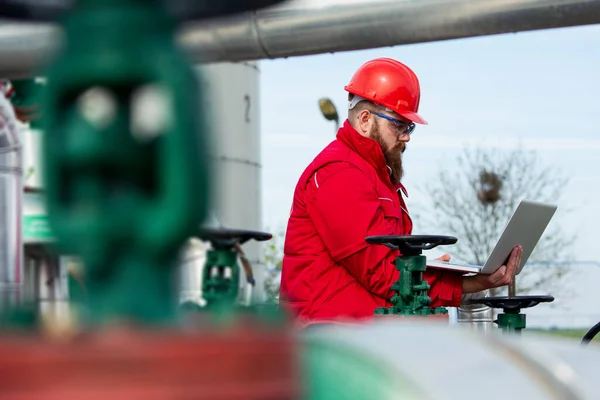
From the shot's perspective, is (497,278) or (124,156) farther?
(497,278)

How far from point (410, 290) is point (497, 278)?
48 centimetres

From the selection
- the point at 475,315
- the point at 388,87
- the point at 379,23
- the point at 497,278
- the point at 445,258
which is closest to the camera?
the point at 497,278

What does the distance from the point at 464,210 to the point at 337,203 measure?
20.3 m

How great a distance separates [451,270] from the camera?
3951 millimetres

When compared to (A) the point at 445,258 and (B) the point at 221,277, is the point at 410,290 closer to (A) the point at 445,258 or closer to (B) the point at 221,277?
(A) the point at 445,258

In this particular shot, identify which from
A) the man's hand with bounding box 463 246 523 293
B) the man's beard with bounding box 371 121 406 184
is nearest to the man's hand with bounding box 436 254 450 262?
the man's hand with bounding box 463 246 523 293

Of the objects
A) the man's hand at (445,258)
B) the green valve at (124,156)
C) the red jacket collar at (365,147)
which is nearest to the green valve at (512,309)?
the man's hand at (445,258)

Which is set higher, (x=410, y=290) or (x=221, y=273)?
(x=221, y=273)

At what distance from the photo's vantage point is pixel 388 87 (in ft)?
14.0

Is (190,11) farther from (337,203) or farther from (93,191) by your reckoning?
(337,203)

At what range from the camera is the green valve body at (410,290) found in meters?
3.64

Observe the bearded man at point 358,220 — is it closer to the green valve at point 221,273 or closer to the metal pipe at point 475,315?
the metal pipe at point 475,315

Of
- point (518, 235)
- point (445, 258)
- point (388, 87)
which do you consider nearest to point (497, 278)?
point (518, 235)

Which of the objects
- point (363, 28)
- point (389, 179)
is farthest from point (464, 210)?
point (389, 179)
